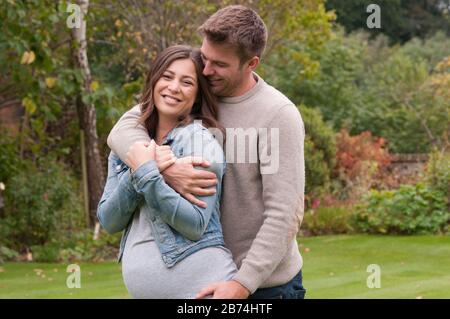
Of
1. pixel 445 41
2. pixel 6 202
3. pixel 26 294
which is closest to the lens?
pixel 26 294

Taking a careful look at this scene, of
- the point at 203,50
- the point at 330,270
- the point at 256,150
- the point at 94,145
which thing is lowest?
the point at 330,270

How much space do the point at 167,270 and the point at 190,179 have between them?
0.30 meters

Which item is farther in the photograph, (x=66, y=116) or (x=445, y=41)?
(x=445, y=41)

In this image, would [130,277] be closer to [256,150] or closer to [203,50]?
[256,150]

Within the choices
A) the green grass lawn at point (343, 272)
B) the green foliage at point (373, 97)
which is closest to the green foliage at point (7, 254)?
the green grass lawn at point (343, 272)

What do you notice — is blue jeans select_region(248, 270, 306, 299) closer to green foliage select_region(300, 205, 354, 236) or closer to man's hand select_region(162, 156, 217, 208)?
man's hand select_region(162, 156, 217, 208)

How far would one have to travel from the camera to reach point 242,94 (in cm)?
305

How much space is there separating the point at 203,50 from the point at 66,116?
1242 cm

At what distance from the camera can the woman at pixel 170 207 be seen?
109 inches

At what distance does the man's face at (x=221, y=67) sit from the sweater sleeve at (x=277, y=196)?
198mm

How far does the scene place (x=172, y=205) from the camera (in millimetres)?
2742

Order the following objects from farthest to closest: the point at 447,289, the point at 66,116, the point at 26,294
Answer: the point at 66,116
the point at 26,294
the point at 447,289

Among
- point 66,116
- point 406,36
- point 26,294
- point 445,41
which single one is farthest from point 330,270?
point 406,36

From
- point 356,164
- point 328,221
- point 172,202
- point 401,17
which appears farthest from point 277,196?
point 401,17
